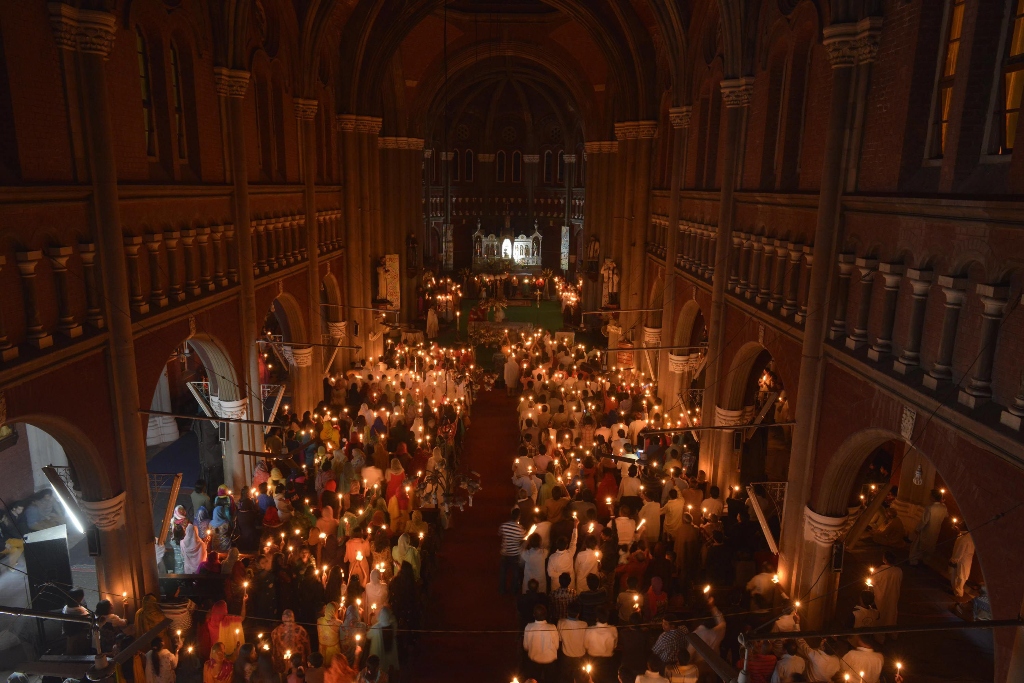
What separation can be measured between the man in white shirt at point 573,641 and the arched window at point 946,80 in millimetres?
6614

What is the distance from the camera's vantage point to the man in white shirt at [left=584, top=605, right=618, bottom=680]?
8383mm

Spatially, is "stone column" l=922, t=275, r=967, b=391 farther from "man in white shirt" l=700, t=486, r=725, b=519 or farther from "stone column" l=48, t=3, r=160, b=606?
"stone column" l=48, t=3, r=160, b=606

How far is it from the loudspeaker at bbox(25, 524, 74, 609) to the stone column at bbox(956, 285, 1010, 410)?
1175 centimetres

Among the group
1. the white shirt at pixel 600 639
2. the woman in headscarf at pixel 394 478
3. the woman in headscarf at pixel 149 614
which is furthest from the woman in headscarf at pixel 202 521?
the white shirt at pixel 600 639

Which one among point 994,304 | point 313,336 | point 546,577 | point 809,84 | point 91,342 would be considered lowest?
point 546,577

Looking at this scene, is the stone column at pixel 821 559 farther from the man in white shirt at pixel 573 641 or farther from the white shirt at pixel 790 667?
the man in white shirt at pixel 573 641

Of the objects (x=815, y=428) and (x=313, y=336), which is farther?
(x=313, y=336)

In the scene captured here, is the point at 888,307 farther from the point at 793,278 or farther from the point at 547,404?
the point at 547,404

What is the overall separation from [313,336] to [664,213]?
10317mm

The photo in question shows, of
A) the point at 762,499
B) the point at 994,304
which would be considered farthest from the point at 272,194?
the point at 994,304

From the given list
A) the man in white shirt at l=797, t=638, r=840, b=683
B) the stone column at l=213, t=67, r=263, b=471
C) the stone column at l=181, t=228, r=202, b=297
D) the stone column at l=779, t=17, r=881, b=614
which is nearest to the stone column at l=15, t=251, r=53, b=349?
the stone column at l=181, t=228, r=202, b=297

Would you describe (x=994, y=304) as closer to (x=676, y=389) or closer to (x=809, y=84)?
(x=809, y=84)

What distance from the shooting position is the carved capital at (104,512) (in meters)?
9.49

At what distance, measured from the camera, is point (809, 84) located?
10648 mm
